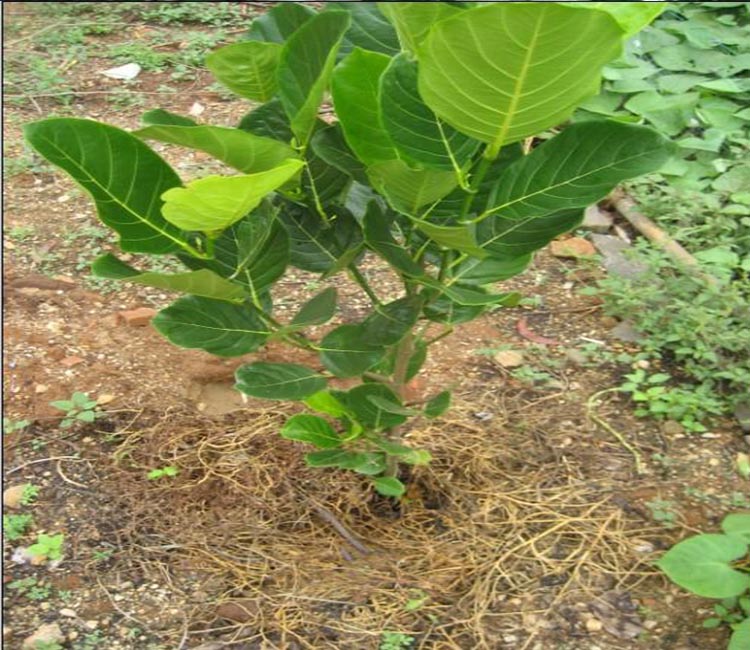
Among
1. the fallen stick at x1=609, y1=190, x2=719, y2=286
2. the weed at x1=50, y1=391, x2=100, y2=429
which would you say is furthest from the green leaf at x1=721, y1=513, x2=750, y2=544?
the weed at x1=50, y1=391, x2=100, y2=429

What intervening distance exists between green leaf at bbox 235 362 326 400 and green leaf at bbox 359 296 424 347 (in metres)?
0.12

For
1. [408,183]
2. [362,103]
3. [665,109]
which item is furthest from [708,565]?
[665,109]

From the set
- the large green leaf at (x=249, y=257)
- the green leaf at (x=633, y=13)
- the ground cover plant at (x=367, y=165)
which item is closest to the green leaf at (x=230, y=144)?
the ground cover plant at (x=367, y=165)

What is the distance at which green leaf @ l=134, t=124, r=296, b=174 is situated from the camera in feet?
4.36

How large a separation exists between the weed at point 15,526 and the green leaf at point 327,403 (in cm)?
69

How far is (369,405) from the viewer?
1.90 meters

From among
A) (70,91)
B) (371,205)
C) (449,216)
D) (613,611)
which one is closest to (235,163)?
(371,205)

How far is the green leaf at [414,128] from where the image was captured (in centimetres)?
131

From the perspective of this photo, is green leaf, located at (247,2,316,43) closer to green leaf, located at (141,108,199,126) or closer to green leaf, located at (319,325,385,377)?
green leaf, located at (141,108,199,126)

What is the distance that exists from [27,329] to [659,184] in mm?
2024

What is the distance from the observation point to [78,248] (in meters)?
3.07

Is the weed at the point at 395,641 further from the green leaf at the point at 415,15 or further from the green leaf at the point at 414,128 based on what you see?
the green leaf at the point at 415,15

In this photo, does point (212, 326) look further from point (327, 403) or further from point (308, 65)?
point (308, 65)

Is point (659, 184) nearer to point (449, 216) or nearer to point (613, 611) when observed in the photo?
point (613, 611)
